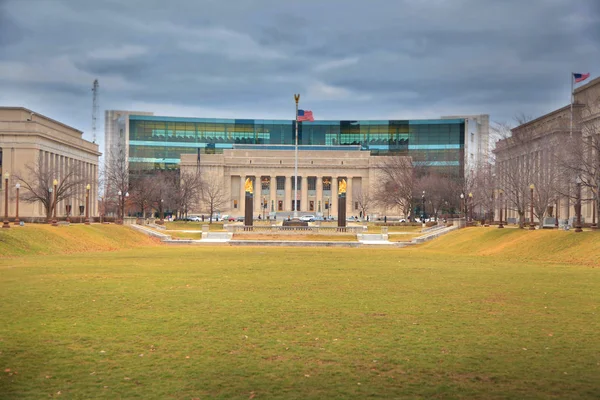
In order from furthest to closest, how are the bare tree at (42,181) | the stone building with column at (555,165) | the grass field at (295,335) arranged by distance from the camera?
the bare tree at (42,181) < the stone building with column at (555,165) < the grass field at (295,335)

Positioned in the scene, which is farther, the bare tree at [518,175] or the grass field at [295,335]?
the bare tree at [518,175]

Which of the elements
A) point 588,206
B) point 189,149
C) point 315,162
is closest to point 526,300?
point 588,206

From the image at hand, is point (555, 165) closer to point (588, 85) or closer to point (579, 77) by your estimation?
point (579, 77)

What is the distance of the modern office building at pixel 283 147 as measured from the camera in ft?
482

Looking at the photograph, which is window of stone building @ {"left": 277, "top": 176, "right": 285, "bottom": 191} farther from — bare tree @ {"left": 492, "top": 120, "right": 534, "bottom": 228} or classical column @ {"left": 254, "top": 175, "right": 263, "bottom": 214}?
bare tree @ {"left": 492, "top": 120, "right": 534, "bottom": 228}

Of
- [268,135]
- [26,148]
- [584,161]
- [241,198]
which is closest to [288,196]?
[241,198]

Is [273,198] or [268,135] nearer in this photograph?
[273,198]

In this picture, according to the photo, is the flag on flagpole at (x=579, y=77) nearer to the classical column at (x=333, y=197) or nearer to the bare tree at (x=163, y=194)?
the bare tree at (x=163, y=194)

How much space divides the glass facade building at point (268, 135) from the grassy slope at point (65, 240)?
11357 cm

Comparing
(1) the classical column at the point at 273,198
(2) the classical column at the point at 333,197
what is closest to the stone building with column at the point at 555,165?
(2) the classical column at the point at 333,197

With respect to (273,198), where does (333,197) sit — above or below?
above

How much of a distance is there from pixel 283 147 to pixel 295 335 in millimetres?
141590

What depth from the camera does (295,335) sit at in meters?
12.6

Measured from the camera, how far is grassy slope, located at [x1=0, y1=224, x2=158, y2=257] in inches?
1421
